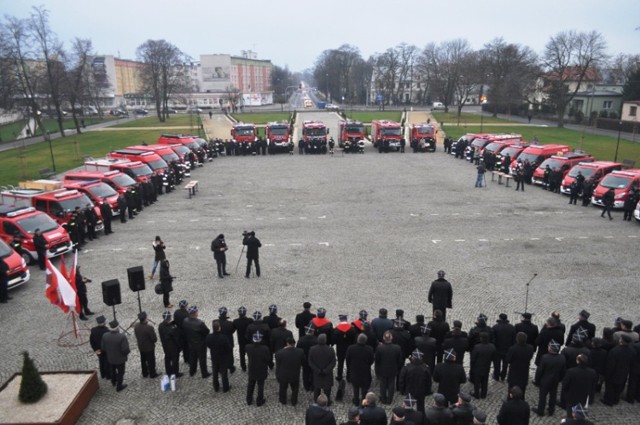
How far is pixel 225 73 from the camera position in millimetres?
131250

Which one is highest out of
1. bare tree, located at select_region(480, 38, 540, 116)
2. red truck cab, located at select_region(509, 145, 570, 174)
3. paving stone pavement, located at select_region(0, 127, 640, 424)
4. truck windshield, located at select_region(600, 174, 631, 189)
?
bare tree, located at select_region(480, 38, 540, 116)

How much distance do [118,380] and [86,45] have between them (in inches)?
2415

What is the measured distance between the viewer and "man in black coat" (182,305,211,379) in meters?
8.83

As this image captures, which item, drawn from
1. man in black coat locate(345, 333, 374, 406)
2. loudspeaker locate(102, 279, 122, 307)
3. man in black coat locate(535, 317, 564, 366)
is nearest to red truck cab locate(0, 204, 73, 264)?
loudspeaker locate(102, 279, 122, 307)

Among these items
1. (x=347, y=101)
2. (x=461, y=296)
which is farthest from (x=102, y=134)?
(x=347, y=101)

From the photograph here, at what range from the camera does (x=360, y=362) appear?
802cm

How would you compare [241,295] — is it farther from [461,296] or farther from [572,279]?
[572,279]

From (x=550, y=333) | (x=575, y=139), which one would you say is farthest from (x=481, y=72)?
(x=550, y=333)

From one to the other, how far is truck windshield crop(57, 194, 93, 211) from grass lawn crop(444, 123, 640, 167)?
33.8 meters

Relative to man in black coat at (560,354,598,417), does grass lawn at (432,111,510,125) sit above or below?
above

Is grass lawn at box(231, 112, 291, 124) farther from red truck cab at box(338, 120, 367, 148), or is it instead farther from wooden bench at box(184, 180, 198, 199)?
wooden bench at box(184, 180, 198, 199)

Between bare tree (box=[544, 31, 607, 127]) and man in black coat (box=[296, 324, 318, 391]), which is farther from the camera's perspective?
bare tree (box=[544, 31, 607, 127])

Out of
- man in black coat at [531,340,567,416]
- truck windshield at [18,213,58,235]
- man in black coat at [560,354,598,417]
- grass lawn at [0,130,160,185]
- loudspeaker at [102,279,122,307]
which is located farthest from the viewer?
grass lawn at [0,130,160,185]

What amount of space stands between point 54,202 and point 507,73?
71.6 meters
